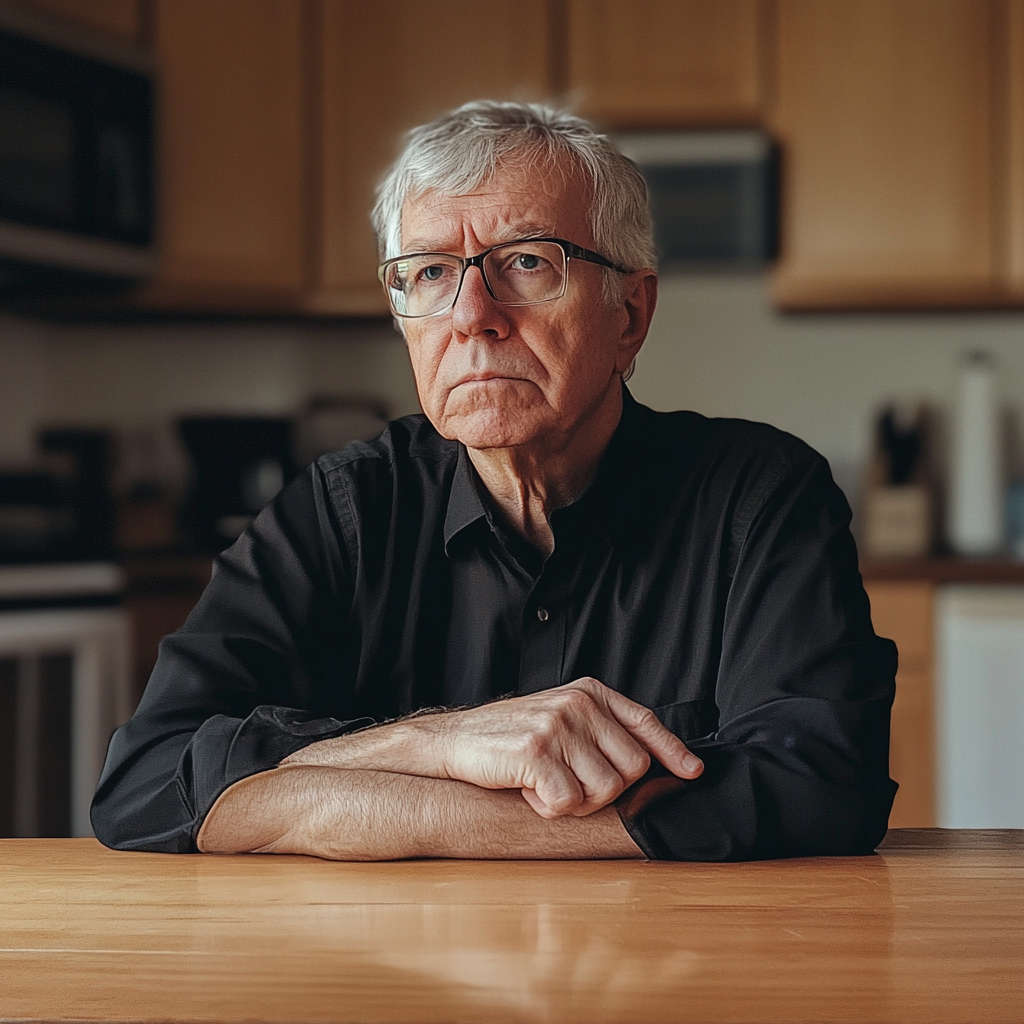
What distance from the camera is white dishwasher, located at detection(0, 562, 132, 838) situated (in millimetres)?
2484

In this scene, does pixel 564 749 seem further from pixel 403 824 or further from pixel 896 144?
pixel 896 144

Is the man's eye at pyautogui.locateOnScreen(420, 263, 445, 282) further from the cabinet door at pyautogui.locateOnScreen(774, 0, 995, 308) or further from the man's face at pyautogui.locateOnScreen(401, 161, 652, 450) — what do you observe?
the cabinet door at pyautogui.locateOnScreen(774, 0, 995, 308)

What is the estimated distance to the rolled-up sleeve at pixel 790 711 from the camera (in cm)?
92

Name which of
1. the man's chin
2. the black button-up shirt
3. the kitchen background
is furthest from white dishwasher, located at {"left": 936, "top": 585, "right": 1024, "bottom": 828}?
the man's chin

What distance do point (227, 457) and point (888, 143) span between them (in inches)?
74.8

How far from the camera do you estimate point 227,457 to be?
3.25 m

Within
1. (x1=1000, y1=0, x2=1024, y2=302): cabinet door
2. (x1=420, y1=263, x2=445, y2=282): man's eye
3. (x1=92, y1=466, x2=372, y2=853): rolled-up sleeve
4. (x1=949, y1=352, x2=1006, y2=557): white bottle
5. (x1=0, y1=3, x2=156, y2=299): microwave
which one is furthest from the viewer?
(x1=949, y1=352, x2=1006, y2=557): white bottle

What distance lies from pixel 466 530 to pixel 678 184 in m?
2.01

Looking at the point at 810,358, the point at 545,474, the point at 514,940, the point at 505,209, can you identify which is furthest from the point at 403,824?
the point at 810,358

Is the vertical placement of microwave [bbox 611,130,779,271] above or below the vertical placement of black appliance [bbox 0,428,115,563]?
above

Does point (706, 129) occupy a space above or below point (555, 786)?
above

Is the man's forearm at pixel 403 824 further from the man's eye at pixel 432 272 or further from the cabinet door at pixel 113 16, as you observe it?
the cabinet door at pixel 113 16

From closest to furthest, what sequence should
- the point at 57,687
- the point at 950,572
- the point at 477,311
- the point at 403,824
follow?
the point at 403,824 → the point at 477,311 → the point at 57,687 → the point at 950,572

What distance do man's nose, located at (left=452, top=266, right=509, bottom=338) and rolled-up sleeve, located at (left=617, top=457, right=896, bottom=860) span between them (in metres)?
0.32
